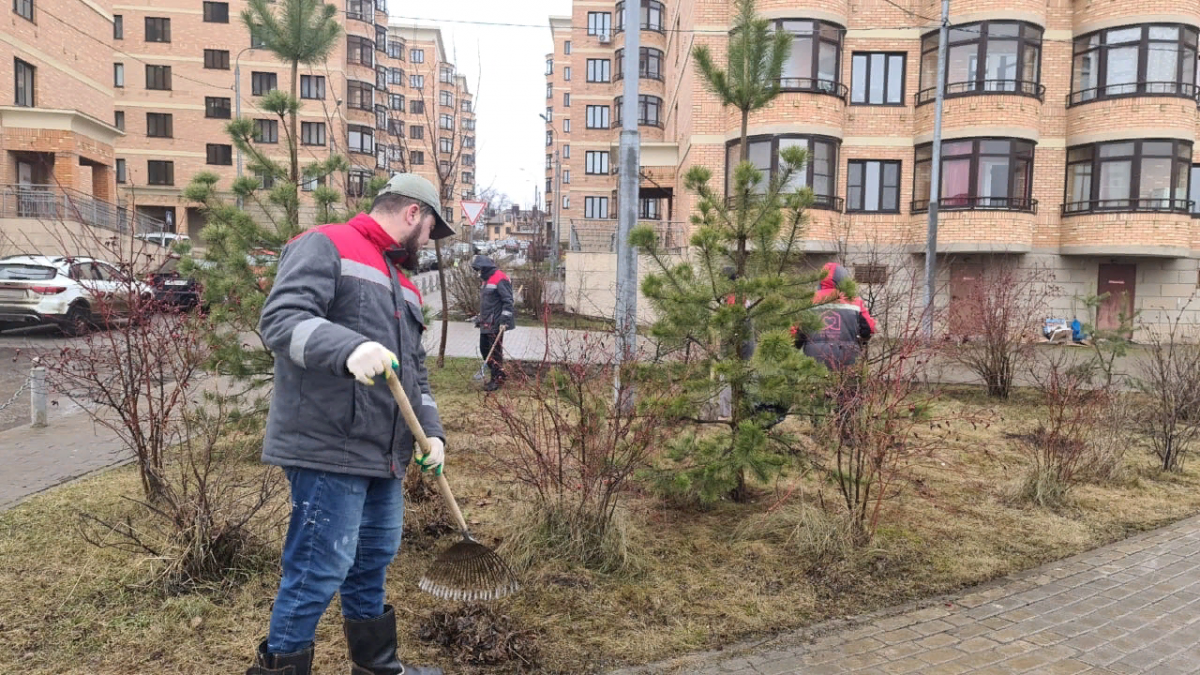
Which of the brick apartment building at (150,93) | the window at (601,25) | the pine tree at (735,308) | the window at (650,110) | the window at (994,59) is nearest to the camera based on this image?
the pine tree at (735,308)

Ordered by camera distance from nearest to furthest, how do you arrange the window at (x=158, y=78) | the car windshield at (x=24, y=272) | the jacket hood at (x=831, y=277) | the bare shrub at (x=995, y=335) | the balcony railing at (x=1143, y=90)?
the jacket hood at (x=831, y=277) < the bare shrub at (x=995, y=335) < the car windshield at (x=24, y=272) < the balcony railing at (x=1143, y=90) < the window at (x=158, y=78)

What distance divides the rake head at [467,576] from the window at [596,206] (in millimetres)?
53451

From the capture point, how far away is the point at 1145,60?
21531 mm

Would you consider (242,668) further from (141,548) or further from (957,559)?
(957,559)

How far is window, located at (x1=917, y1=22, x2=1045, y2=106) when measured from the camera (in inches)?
853

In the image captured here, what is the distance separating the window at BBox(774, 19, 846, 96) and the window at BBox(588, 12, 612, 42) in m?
34.8

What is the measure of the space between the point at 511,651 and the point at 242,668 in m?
1.10

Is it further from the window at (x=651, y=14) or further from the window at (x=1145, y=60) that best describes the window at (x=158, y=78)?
the window at (x=1145, y=60)

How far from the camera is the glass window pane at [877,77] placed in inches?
925

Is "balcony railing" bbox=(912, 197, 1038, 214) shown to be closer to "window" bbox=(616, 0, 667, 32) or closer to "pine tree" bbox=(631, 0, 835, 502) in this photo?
"pine tree" bbox=(631, 0, 835, 502)

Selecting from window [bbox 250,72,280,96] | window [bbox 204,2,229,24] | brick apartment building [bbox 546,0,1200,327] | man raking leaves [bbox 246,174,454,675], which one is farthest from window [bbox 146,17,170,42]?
man raking leaves [bbox 246,174,454,675]

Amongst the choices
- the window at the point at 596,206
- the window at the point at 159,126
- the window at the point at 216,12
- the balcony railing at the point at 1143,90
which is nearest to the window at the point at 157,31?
the window at the point at 216,12

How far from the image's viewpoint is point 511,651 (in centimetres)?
Result: 340

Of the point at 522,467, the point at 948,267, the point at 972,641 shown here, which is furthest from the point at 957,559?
the point at 948,267
